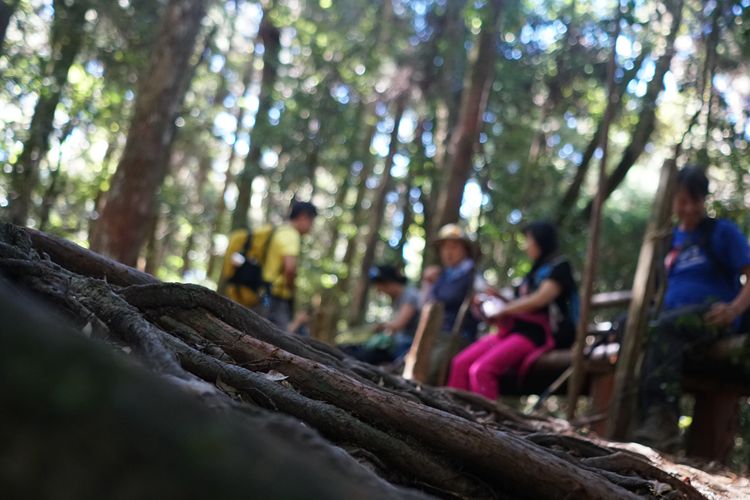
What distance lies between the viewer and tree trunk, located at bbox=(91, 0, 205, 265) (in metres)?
7.45

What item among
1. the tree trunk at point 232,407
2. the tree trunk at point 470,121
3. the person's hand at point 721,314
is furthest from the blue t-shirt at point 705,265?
the tree trunk at point 470,121

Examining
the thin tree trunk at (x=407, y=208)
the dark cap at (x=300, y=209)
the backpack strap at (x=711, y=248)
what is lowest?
the dark cap at (x=300, y=209)

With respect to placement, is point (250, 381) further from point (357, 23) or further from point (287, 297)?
point (357, 23)

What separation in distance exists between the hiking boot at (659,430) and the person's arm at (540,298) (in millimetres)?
1198

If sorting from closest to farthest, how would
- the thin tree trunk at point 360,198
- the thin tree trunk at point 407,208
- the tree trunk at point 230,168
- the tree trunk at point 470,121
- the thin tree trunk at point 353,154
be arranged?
the tree trunk at point 470,121
the thin tree trunk at point 407,208
the thin tree trunk at point 353,154
the thin tree trunk at point 360,198
the tree trunk at point 230,168

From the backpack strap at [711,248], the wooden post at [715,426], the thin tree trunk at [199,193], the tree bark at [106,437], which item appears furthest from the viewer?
the thin tree trunk at [199,193]

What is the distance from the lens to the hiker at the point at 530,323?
6.15 m

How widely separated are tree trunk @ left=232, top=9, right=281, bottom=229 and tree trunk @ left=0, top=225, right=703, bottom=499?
12730 millimetres

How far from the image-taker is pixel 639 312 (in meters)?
5.59

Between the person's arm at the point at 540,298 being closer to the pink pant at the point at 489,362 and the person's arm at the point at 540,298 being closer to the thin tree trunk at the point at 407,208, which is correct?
the pink pant at the point at 489,362

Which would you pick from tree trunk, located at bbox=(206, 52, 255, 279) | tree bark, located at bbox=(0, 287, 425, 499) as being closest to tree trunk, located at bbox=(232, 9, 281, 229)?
tree trunk, located at bbox=(206, 52, 255, 279)

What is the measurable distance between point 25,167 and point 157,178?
3770 millimetres

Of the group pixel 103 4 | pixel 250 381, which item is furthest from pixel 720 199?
pixel 103 4

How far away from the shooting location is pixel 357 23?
58.0 feet
